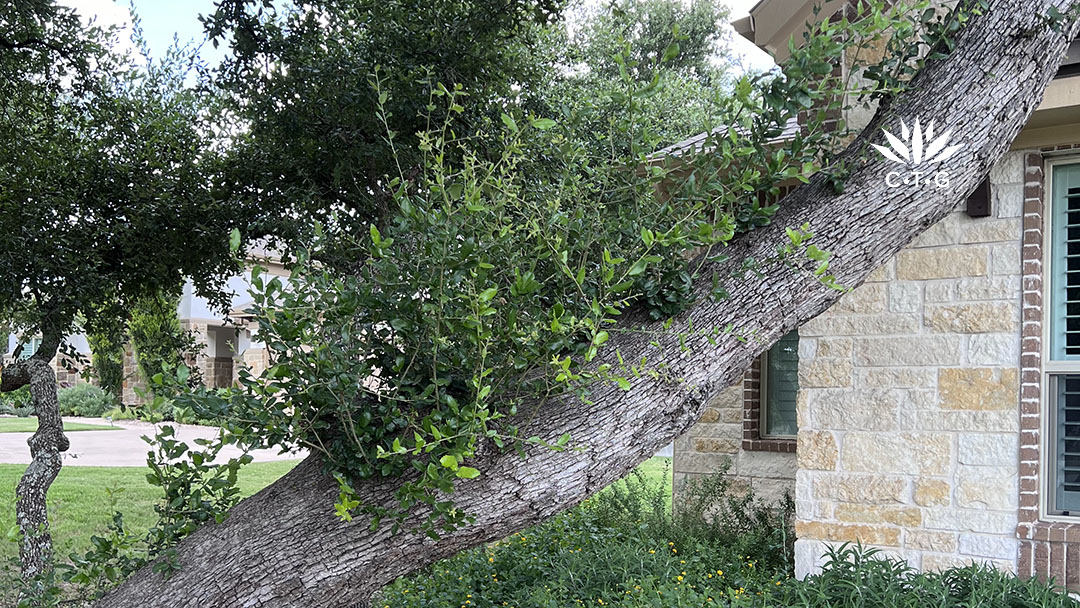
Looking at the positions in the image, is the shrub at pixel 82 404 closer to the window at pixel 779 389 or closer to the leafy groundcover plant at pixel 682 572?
the leafy groundcover plant at pixel 682 572

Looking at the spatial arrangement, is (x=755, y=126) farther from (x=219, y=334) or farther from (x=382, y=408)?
(x=219, y=334)

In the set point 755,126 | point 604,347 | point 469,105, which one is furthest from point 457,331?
point 469,105

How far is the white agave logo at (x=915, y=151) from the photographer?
123 inches

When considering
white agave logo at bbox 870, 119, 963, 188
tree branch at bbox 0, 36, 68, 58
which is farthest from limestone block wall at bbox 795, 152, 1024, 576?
tree branch at bbox 0, 36, 68, 58

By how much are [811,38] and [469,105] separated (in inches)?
116

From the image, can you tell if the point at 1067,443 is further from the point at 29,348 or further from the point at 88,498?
the point at 29,348

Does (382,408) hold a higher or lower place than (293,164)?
lower

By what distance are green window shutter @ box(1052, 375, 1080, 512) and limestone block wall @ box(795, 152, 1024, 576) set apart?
22cm

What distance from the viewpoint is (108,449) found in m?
15.7

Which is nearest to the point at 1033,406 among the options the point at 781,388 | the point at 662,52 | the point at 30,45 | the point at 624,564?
the point at 624,564

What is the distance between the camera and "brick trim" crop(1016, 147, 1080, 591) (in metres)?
4.31

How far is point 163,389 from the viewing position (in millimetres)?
2363

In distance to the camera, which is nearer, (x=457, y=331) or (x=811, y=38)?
(x=457, y=331)

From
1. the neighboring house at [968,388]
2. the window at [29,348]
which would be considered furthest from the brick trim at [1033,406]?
the window at [29,348]
